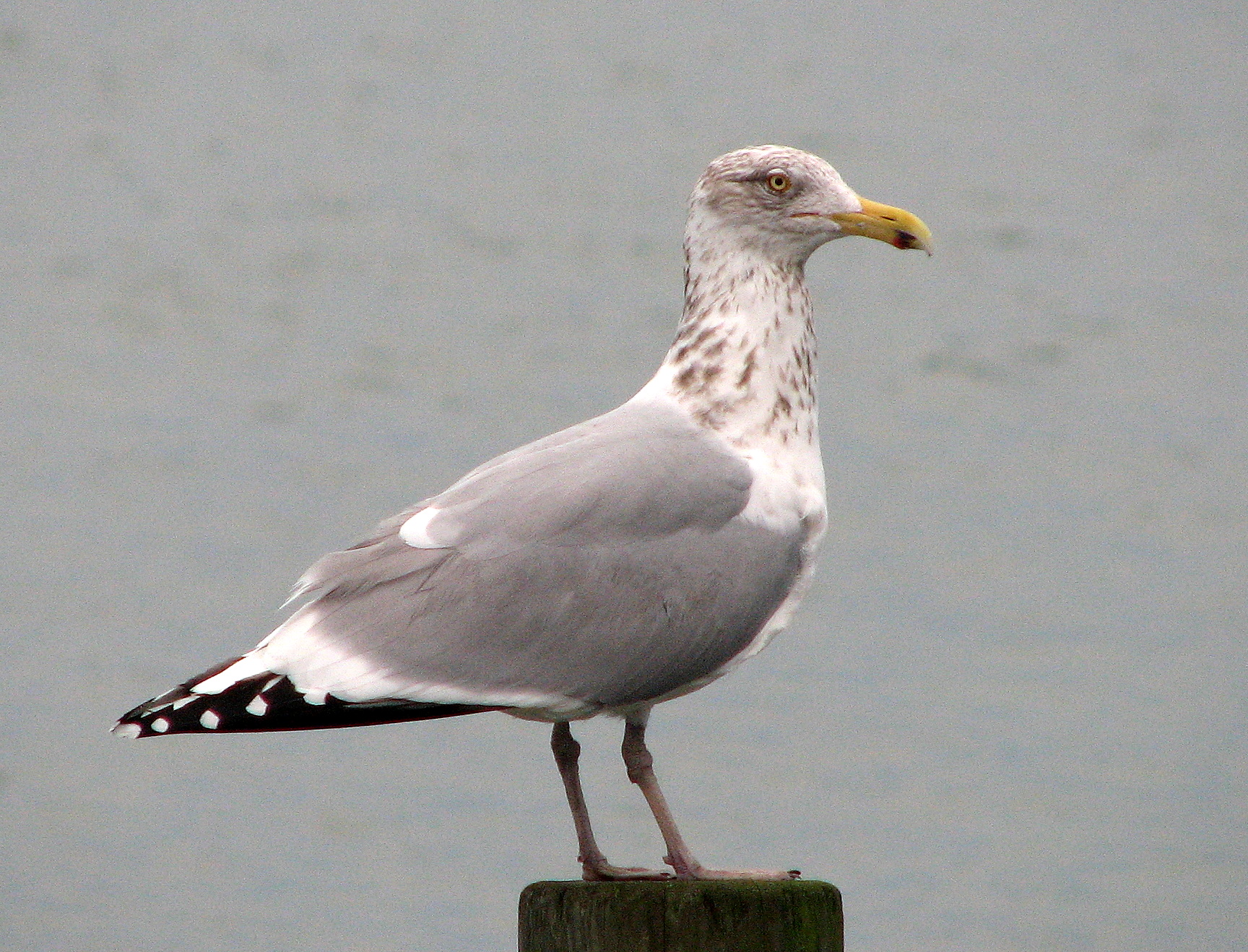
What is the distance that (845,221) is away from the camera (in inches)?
105

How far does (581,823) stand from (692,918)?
0.47m

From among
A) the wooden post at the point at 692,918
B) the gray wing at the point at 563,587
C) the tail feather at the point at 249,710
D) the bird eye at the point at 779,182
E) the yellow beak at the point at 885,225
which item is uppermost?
the bird eye at the point at 779,182

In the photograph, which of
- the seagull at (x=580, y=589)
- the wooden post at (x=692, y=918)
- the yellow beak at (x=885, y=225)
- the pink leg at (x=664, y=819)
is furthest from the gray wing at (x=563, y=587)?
the yellow beak at (x=885, y=225)

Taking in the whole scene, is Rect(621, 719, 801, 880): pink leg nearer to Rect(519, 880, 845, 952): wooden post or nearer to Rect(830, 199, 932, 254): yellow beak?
Rect(519, 880, 845, 952): wooden post

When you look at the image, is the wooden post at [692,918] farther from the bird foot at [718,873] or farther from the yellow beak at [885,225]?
the yellow beak at [885,225]

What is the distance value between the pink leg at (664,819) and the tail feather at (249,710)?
11.5 inches

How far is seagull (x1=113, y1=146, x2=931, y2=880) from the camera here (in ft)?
7.59

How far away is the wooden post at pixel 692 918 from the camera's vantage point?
6.93 ft

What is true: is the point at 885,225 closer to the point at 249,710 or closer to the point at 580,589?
the point at 580,589

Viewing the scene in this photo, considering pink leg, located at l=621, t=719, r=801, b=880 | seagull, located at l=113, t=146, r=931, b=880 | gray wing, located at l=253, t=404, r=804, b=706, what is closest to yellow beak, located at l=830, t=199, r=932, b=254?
seagull, located at l=113, t=146, r=931, b=880

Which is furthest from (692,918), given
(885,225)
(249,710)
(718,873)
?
(885,225)

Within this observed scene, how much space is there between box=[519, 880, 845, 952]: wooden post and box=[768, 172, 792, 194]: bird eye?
3.71 ft

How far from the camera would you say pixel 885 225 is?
2.67 m

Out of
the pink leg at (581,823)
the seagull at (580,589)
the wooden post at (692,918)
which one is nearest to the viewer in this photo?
the wooden post at (692,918)
